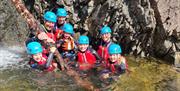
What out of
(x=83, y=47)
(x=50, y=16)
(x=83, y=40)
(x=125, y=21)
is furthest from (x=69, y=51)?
(x=125, y=21)

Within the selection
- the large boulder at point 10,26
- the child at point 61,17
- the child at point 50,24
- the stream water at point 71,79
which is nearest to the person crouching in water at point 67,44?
the child at point 50,24

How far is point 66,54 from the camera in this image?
10.8 m

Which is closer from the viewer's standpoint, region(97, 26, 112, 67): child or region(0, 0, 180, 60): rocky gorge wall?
region(97, 26, 112, 67): child

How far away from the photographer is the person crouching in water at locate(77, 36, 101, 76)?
33.7 feet

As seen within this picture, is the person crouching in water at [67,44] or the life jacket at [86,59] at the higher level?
the person crouching in water at [67,44]

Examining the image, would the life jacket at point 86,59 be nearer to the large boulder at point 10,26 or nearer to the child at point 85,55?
the child at point 85,55

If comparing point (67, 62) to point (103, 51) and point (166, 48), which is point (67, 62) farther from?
point (166, 48)

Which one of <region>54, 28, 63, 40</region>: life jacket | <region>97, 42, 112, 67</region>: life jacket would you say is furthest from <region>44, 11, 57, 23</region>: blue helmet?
<region>97, 42, 112, 67</region>: life jacket

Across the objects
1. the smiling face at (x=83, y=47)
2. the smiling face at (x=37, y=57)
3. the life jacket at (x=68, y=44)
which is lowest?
the smiling face at (x=37, y=57)

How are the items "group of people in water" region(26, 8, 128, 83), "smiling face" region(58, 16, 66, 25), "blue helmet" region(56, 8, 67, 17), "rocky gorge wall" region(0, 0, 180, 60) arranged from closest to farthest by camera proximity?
"group of people in water" region(26, 8, 128, 83) → "rocky gorge wall" region(0, 0, 180, 60) → "blue helmet" region(56, 8, 67, 17) → "smiling face" region(58, 16, 66, 25)

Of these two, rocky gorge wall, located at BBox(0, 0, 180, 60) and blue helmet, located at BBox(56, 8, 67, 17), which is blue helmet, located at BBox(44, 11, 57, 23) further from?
rocky gorge wall, located at BBox(0, 0, 180, 60)

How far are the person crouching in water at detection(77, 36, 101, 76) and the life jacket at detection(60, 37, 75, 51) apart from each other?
0.51 metres

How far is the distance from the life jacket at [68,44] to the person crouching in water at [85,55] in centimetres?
51

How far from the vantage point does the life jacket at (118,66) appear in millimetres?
9391
